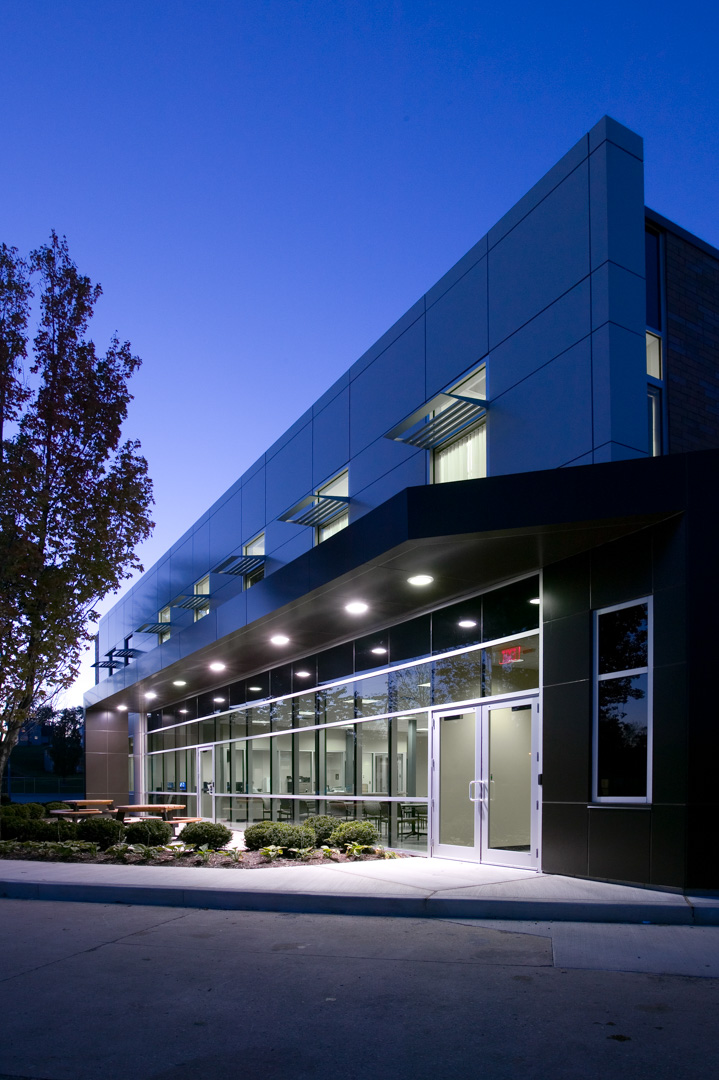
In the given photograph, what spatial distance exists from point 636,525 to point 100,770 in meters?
35.4

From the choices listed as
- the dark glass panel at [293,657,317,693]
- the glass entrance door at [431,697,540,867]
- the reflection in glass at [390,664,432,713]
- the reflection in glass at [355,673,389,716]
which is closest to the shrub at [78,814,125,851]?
the reflection in glass at [355,673,389,716]

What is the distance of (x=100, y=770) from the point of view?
41344 mm

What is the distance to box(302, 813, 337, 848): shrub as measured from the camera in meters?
16.0

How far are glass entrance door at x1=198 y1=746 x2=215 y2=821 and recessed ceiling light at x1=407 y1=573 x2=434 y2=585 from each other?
1740 centimetres

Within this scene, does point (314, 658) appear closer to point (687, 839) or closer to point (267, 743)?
point (267, 743)

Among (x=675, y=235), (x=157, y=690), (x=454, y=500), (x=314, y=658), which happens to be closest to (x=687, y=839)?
(x=454, y=500)

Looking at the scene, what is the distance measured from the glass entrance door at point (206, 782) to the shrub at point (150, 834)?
41.6 feet

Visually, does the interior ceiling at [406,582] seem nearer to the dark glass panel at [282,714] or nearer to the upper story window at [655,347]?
the dark glass panel at [282,714]

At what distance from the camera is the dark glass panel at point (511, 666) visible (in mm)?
13250

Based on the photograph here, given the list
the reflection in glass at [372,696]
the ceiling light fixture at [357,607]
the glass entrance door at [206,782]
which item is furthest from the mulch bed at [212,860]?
the glass entrance door at [206,782]

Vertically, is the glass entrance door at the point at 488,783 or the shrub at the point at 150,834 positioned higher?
the glass entrance door at the point at 488,783

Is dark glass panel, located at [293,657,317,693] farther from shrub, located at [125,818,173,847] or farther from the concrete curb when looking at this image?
the concrete curb

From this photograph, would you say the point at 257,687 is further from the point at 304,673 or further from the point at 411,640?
the point at 411,640

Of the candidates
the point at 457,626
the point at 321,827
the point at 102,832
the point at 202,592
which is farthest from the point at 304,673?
the point at 202,592
